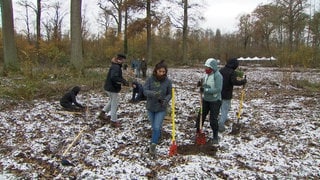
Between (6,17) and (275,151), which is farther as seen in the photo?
(6,17)

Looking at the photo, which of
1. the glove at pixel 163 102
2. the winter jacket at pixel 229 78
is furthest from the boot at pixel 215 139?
the glove at pixel 163 102

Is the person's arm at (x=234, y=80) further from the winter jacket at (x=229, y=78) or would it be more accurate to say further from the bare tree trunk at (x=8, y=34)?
the bare tree trunk at (x=8, y=34)

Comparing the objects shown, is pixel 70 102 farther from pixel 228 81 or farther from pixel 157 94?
pixel 228 81

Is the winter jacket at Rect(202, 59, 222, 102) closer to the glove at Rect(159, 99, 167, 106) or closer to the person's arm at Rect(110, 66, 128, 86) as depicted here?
the glove at Rect(159, 99, 167, 106)

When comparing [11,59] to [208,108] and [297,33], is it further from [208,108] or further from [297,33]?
[297,33]

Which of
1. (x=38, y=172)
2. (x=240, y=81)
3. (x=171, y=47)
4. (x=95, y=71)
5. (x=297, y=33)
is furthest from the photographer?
(x=171, y=47)

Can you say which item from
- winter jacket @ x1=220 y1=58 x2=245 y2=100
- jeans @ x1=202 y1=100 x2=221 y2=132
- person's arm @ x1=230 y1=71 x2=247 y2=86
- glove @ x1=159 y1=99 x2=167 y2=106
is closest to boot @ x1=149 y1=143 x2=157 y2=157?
glove @ x1=159 y1=99 x2=167 y2=106

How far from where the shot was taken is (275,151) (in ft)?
21.9

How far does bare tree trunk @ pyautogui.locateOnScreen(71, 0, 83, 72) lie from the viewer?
15.9m

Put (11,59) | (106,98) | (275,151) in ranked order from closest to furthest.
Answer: (275,151) < (106,98) < (11,59)

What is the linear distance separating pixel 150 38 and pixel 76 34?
1764 centimetres

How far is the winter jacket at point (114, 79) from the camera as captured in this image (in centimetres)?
774

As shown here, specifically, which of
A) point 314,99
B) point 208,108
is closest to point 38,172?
point 208,108

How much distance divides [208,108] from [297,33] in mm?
41965
